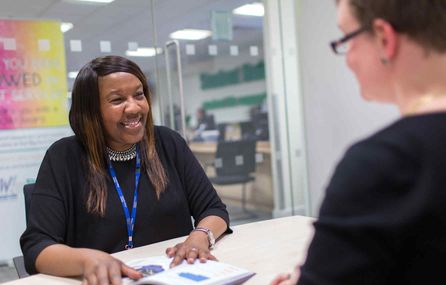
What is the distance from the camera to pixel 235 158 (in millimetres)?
3752

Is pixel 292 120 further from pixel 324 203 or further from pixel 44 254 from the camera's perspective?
pixel 324 203

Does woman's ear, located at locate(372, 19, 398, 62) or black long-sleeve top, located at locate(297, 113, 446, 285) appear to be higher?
woman's ear, located at locate(372, 19, 398, 62)

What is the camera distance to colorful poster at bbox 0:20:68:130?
266 cm

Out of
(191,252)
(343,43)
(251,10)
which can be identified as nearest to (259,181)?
(251,10)

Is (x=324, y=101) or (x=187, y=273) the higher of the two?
(x=324, y=101)

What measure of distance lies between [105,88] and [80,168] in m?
0.31

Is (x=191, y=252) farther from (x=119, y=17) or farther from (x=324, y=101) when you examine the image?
(x=324, y=101)

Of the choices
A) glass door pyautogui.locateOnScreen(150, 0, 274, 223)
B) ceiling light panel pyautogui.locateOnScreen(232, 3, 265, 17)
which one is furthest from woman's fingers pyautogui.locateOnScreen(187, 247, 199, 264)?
ceiling light panel pyautogui.locateOnScreen(232, 3, 265, 17)

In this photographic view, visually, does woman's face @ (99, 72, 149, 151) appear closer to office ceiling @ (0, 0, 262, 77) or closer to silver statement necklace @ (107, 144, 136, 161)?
silver statement necklace @ (107, 144, 136, 161)

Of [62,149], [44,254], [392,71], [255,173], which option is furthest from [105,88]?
[255,173]

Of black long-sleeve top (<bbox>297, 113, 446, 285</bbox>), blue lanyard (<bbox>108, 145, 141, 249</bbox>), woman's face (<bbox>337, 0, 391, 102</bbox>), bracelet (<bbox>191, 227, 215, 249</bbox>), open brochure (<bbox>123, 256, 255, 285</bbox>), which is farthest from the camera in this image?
A: blue lanyard (<bbox>108, 145, 141, 249</bbox>)

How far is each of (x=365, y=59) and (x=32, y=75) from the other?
99.1 inches

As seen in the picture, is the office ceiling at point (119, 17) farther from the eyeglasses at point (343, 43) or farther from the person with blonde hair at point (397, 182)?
the person with blonde hair at point (397, 182)

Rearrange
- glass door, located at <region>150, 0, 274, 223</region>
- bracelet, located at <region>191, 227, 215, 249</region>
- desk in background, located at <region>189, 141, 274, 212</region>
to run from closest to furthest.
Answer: bracelet, located at <region>191, 227, 215, 249</region> → glass door, located at <region>150, 0, 274, 223</region> → desk in background, located at <region>189, 141, 274, 212</region>
